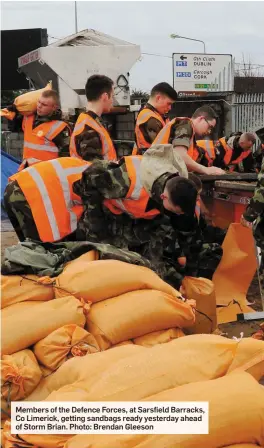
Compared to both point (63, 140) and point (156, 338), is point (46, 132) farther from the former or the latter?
point (156, 338)

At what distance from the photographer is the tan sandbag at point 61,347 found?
2.31m

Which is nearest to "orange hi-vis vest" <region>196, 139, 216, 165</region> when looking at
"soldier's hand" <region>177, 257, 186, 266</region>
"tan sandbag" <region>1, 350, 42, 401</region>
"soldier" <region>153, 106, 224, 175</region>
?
"soldier" <region>153, 106, 224, 175</region>

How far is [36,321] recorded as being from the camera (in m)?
2.38

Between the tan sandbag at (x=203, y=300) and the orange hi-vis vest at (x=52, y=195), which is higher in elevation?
the orange hi-vis vest at (x=52, y=195)

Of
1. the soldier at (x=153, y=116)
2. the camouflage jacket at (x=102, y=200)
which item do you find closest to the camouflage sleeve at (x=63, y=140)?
the soldier at (x=153, y=116)

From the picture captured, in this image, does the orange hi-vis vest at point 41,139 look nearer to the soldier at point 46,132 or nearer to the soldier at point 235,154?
the soldier at point 46,132

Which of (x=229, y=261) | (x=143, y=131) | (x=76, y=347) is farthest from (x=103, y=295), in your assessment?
(x=143, y=131)

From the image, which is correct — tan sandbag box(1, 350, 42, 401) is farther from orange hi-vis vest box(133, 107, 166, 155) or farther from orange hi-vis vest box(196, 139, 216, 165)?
orange hi-vis vest box(196, 139, 216, 165)

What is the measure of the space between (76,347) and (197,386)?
0.68 metres

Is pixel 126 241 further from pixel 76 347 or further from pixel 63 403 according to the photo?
pixel 63 403

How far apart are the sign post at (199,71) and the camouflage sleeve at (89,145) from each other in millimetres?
12171

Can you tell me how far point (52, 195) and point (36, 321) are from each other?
110 cm

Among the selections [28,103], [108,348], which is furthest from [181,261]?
[28,103]

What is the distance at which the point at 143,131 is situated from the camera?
4750mm
